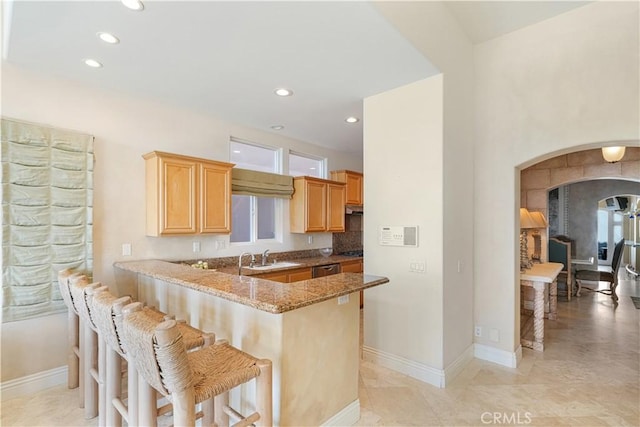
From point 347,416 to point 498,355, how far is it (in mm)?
1875

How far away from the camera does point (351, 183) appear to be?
5.51m

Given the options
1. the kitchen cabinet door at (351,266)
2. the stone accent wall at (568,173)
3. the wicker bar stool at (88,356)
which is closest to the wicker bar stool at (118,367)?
the wicker bar stool at (88,356)

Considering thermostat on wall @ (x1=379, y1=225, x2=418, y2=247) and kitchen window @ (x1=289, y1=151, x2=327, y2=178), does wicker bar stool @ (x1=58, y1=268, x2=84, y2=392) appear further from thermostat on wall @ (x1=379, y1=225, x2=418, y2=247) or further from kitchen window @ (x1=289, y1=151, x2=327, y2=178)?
kitchen window @ (x1=289, y1=151, x2=327, y2=178)

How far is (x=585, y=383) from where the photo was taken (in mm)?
2688

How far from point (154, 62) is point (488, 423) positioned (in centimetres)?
379

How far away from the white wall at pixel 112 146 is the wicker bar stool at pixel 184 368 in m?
2.05

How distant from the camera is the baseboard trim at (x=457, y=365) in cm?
274

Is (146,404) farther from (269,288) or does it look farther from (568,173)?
(568,173)

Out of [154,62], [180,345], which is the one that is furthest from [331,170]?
[180,345]

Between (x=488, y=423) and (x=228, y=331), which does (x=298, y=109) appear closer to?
(x=228, y=331)

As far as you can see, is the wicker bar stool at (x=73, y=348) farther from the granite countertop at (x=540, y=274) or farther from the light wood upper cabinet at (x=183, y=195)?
the granite countertop at (x=540, y=274)

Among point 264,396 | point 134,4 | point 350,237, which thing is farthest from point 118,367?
point 350,237

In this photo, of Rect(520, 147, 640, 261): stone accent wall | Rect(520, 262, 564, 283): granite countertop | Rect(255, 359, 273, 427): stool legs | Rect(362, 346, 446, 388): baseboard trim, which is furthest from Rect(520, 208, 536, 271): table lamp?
Rect(255, 359, 273, 427): stool legs

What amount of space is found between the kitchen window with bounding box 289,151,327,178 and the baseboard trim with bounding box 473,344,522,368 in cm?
348
